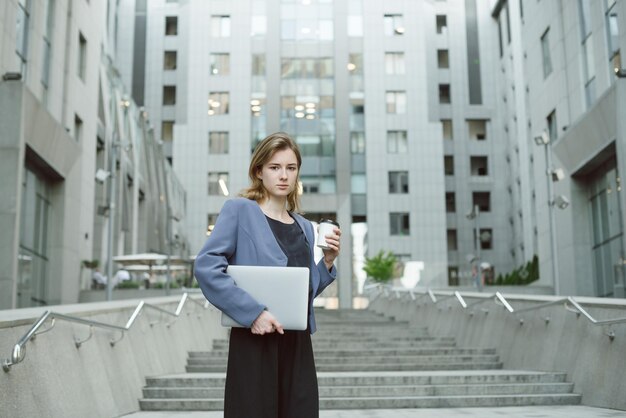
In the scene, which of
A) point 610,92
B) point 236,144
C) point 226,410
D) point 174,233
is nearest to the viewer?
point 226,410

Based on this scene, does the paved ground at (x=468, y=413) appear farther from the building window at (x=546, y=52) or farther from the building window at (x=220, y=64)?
the building window at (x=220, y=64)

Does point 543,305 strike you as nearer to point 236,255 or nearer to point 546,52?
point 236,255

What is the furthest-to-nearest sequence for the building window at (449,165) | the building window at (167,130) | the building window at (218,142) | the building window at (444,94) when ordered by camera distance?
the building window at (444,94) < the building window at (449,165) < the building window at (167,130) < the building window at (218,142)

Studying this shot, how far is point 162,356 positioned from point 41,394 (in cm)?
523

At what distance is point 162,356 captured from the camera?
37.0 feet

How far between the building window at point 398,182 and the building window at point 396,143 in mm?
1437

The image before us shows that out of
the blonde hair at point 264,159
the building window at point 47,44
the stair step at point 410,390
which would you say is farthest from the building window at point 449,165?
the blonde hair at point 264,159

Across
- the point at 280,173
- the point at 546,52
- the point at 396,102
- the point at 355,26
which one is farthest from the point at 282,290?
the point at 355,26

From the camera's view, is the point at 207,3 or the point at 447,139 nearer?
the point at 207,3

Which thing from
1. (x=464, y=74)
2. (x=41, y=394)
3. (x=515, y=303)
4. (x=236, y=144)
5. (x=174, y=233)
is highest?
(x=464, y=74)

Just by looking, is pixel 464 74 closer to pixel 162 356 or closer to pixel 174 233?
pixel 174 233

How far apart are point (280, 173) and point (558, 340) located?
27.2ft

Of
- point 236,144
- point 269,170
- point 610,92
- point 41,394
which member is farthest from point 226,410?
point 236,144

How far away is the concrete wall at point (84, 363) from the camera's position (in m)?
5.79
